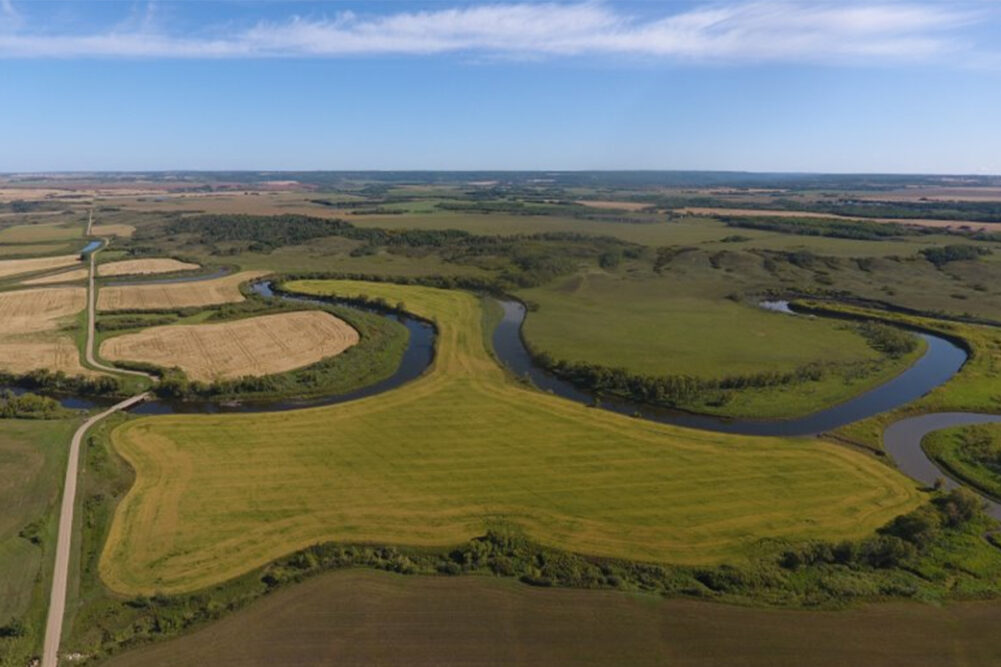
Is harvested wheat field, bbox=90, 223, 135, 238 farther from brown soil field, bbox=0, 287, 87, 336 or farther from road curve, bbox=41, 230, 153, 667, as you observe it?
road curve, bbox=41, 230, 153, 667

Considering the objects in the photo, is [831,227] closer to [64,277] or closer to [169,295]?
[169,295]

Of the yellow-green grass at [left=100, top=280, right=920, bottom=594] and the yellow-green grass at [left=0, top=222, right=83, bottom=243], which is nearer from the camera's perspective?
the yellow-green grass at [left=100, top=280, right=920, bottom=594]

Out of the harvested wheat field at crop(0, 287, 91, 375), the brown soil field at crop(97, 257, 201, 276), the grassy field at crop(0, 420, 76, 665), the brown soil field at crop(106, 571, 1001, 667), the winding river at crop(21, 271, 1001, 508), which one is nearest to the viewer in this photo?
the brown soil field at crop(106, 571, 1001, 667)

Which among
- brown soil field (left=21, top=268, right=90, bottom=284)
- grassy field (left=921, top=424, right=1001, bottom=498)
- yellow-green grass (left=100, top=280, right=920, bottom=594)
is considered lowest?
yellow-green grass (left=100, top=280, right=920, bottom=594)

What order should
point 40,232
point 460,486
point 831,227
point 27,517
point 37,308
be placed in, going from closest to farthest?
point 27,517 → point 460,486 → point 37,308 → point 40,232 → point 831,227

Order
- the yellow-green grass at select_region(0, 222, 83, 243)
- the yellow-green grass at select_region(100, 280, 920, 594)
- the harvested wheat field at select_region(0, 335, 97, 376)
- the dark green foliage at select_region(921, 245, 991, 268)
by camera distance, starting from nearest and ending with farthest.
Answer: the yellow-green grass at select_region(100, 280, 920, 594) < the harvested wheat field at select_region(0, 335, 97, 376) < the dark green foliage at select_region(921, 245, 991, 268) < the yellow-green grass at select_region(0, 222, 83, 243)

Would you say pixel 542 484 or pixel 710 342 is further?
pixel 710 342

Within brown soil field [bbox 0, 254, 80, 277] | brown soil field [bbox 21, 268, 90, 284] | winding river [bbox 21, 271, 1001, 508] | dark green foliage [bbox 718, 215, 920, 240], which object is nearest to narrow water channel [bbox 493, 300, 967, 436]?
winding river [bbox 21, 271, 1001, 508]

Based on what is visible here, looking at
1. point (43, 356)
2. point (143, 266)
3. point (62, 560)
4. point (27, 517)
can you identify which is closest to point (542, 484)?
point (62, 560)
